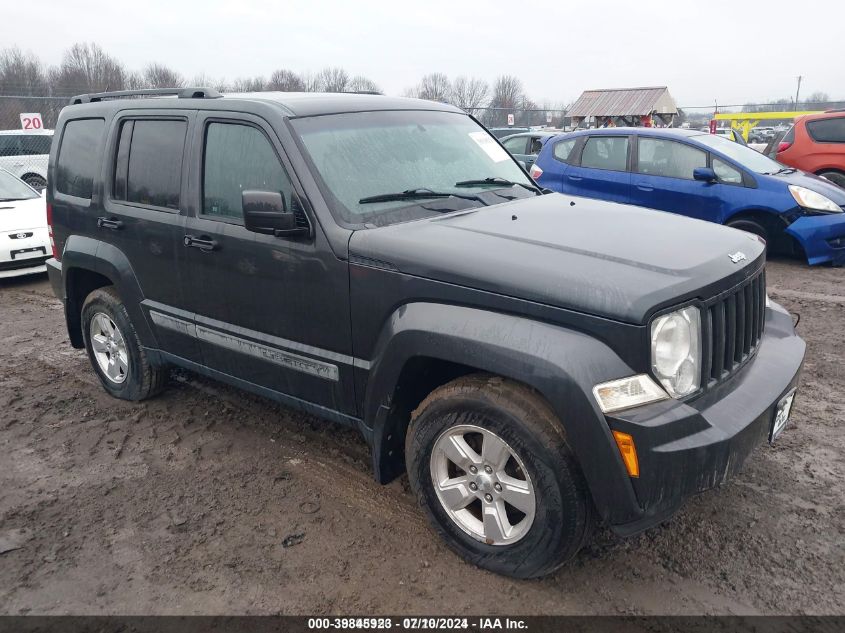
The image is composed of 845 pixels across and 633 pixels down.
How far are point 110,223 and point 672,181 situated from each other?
636cm

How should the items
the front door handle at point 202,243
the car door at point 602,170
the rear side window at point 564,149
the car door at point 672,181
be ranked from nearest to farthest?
the front door handle at point 202,243, the car door at point 672,181, the car door at point 602,170, the rear side window at point 564,149

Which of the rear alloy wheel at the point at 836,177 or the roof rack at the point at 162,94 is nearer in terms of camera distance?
the roof rack at the point at 162,94

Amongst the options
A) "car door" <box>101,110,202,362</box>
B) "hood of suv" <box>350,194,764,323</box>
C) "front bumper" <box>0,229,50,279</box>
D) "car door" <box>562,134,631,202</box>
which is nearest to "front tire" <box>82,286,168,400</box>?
"car door" <box>101,110,202,362</box>

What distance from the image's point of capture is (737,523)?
3.04m

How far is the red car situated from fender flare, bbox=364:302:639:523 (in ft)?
32.6

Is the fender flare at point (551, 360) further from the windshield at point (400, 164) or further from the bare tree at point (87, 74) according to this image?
the bare tree at point (87, 74)

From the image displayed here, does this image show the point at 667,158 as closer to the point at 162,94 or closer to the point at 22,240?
the point at 162,94

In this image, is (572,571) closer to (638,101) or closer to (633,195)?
(633,195)

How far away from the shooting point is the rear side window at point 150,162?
3699 mm

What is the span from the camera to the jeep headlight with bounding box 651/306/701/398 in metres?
2.36

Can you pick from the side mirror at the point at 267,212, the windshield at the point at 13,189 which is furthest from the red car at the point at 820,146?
the windshield at the point at 13,189

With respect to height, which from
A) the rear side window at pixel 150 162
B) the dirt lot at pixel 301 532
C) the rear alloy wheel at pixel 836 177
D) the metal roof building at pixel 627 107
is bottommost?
the dirt lot at pixel 301 532

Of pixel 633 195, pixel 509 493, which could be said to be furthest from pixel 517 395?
pixel 633 195

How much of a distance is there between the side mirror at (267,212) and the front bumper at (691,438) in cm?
163
